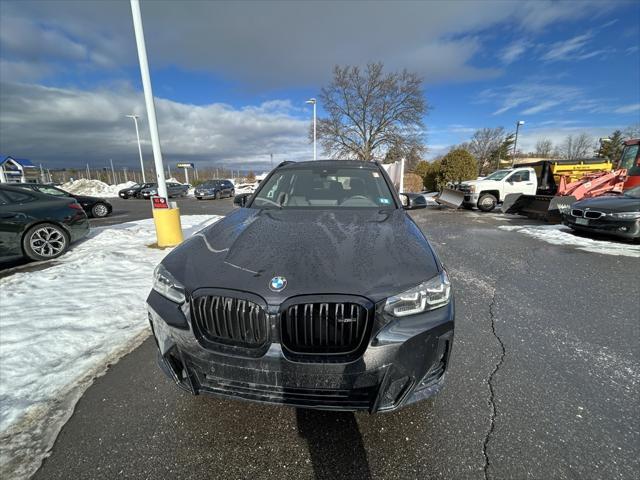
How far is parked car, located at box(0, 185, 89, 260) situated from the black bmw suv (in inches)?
212

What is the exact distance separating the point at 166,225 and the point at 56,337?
3.64 m

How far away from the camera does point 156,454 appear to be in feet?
5.32

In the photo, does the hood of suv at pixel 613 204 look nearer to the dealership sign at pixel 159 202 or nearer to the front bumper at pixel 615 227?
the front bumper at pixel 615 227

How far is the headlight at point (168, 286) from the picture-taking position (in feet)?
5.39

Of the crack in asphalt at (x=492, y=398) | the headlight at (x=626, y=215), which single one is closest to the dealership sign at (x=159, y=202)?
the crack in asphalt at (x=492, y=398)

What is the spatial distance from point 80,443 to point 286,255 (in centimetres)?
165

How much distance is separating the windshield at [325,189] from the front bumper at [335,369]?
157 centimetres

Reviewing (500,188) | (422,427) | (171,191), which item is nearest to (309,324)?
(422,427)

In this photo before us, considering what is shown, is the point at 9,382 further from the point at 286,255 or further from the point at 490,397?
the point at 490,397

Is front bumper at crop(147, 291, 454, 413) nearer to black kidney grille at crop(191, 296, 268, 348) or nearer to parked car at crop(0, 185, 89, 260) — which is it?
black kidney grille at crop(191, 296, 268, 348)

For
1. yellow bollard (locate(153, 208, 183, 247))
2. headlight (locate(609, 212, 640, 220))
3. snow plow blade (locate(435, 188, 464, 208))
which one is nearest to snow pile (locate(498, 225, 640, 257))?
headlight (locate(609, 212, 640, 220))

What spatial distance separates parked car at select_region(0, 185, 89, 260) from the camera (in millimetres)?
4955

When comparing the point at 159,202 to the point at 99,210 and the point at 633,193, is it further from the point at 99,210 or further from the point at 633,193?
the point at 633,193

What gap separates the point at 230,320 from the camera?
1520mm
